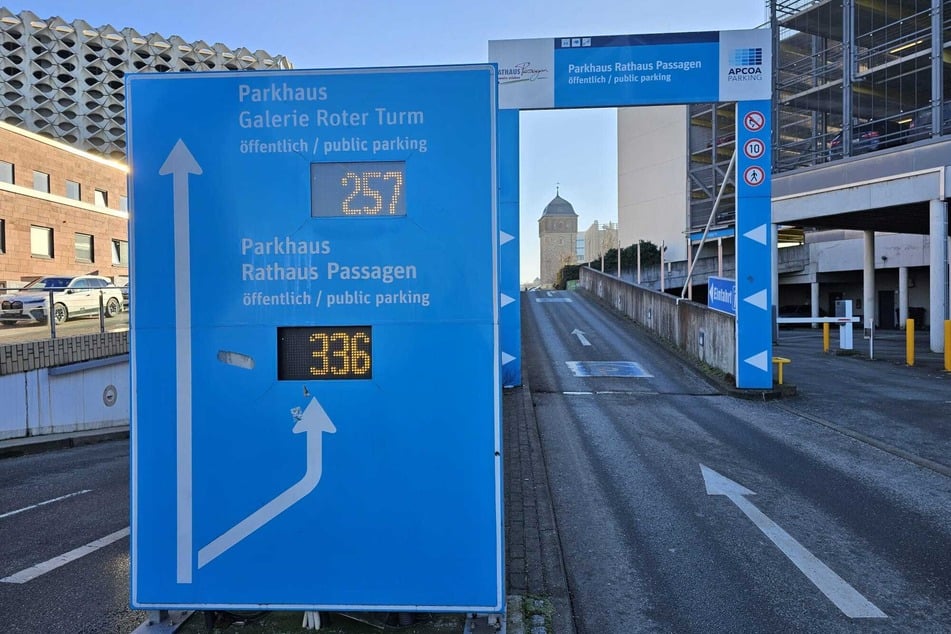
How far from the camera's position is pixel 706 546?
5.38 m

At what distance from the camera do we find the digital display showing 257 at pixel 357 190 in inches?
133

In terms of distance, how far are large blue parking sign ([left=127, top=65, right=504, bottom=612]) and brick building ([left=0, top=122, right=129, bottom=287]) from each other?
28752 mm

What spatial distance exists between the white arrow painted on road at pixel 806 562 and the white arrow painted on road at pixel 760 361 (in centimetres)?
620

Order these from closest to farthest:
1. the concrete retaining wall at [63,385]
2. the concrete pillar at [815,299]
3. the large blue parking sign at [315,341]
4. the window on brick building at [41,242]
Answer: the large blue parking sign at [315,341], the concrete retaining wall at [63,385], the window on brick building at [41,242], the concrete pillar at [815,299]

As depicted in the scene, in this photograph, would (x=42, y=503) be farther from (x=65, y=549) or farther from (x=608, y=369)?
(x=608, y=369)

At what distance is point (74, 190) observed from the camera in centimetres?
3500

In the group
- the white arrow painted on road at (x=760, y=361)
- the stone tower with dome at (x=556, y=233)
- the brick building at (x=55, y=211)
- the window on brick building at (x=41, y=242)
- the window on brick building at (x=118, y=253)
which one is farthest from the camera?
the stone tower with dome at (x=556, y=233)

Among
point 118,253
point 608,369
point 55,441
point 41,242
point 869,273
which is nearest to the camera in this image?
point 55,441

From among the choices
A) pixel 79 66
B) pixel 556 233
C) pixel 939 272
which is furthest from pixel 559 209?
pixel 939 272

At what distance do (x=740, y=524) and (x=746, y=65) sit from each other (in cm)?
975

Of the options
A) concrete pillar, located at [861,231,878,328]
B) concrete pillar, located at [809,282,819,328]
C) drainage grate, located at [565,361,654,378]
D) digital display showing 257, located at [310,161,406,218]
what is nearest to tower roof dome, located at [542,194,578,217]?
concrete pillar, located at [809,282,819,328]

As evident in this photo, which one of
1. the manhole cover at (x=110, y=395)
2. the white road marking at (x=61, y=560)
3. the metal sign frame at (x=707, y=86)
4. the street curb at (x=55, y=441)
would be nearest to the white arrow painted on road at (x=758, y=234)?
the metal sign frame at (x=707, y=86)

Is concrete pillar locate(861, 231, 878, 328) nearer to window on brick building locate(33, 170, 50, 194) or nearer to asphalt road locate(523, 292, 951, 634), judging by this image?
asphalt road locate(523, 292, 951, 634)

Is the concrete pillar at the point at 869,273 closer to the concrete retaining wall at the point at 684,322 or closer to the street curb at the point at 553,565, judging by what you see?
the concrete retaining wall at the point at 684,322
